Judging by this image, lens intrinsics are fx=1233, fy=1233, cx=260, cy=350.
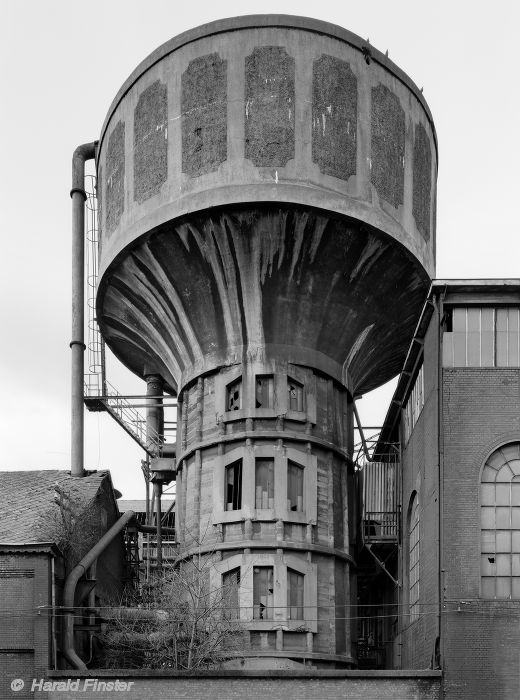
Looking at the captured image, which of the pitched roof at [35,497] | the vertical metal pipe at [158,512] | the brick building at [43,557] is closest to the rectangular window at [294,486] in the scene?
the brick building at [43,557]

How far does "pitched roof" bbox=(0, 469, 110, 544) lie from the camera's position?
3266 centimetres

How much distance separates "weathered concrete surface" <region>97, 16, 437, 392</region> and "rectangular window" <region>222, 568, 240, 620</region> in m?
6.21

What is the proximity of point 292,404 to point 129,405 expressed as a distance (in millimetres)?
7456

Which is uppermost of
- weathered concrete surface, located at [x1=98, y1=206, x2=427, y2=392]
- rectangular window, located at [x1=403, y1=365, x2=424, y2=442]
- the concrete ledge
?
weathered concrete surface, located at [x1=98, y1=206, x2=427, y2=392]

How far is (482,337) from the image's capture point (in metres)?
29.9

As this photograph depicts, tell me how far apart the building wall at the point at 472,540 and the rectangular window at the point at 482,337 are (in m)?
0.38

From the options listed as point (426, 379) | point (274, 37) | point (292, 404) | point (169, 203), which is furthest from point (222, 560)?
point (274, 37)

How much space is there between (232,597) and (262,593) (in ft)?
2.74

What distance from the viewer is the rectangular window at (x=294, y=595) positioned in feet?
112

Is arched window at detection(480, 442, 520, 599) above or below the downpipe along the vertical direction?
above

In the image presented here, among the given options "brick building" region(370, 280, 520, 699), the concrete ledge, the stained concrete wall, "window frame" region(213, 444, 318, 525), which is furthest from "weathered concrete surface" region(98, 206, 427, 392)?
the concrete ledge

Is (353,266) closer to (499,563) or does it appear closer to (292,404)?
(292,404)

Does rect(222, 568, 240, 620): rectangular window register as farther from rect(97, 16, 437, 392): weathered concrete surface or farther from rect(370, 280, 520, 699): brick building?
rect(97, 16, 437, 392): weathered concrete surface

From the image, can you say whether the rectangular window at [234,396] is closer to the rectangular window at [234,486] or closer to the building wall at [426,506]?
the rectangular window at [234,486]
